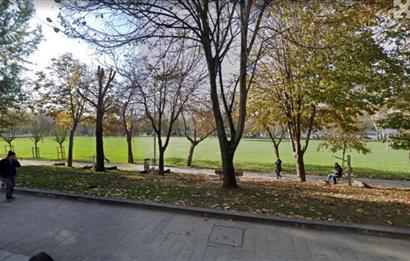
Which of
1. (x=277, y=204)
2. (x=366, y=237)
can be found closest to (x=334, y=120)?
(x=277, y=204)

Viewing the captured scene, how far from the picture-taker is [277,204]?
6348 mm

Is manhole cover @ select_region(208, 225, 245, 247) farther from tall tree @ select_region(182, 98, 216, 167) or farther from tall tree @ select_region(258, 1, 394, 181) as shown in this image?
tall tree @ select_region(182, 98, 216, 167)

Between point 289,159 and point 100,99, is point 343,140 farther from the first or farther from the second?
point 289,159

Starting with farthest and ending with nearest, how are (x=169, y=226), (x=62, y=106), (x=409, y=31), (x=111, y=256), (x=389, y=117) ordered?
(x=62, y=106) < (x=389, y=117) < (x=409, y=31) < (x=169, y=226) < (x=111, y=256)

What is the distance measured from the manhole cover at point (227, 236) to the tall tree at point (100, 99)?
41.5ft

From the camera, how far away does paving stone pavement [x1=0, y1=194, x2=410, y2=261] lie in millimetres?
3996

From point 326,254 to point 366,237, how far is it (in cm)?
115

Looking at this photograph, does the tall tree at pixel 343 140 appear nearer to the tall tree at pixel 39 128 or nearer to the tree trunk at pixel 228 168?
the tree trunk at pixel 228 168

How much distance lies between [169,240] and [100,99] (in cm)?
1385

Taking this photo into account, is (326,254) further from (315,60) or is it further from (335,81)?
(315,60)

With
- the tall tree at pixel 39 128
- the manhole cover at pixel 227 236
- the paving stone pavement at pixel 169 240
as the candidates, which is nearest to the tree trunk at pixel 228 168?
the paving stone pavement at pixel 169 240

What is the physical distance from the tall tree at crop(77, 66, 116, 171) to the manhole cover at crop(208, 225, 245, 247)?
41.5 ft

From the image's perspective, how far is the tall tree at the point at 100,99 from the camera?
16141 mm

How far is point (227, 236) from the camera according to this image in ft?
15.3
